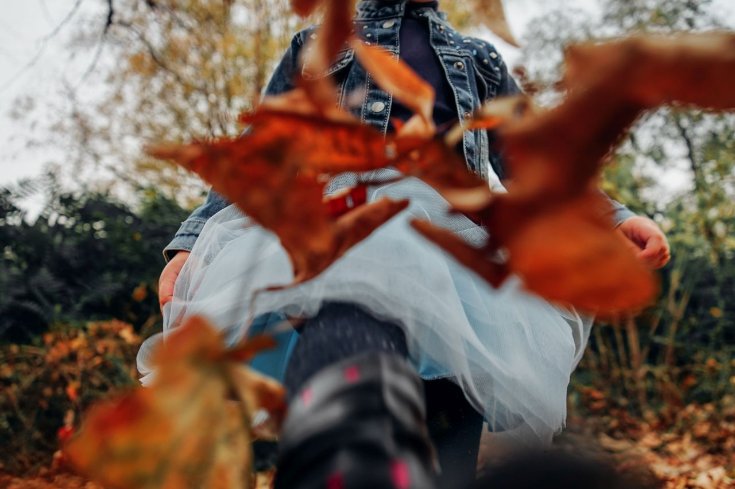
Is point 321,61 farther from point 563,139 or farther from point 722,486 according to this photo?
point 722,486

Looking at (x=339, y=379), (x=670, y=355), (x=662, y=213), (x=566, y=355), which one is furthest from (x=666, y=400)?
(x=339, y=379)

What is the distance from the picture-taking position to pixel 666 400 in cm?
328

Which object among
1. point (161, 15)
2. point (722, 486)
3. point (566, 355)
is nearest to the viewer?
point (566, 355)

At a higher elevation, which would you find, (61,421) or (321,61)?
(321,61)


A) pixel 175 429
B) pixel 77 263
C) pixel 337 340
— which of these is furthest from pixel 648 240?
pixel 77 263

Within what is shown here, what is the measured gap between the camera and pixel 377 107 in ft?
3.51

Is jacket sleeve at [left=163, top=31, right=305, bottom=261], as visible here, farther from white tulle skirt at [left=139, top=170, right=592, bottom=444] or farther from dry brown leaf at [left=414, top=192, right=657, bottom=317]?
dry brown leaf at [left=414, top=192, right=657, bottom=317]

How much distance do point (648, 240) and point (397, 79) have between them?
0.69 metres

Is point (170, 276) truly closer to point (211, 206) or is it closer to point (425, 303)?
point (211, 206)

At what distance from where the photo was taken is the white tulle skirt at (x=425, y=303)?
0.66 metres

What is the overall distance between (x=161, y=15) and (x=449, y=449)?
3.97m

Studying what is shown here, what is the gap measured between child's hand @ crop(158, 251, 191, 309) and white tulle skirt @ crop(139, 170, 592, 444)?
4 centimetres

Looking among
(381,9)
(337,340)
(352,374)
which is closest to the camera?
(352,374)

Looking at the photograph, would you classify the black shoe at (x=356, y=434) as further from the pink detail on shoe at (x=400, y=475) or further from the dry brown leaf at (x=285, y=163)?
the dry brown leaf at (x=285, y=163)
